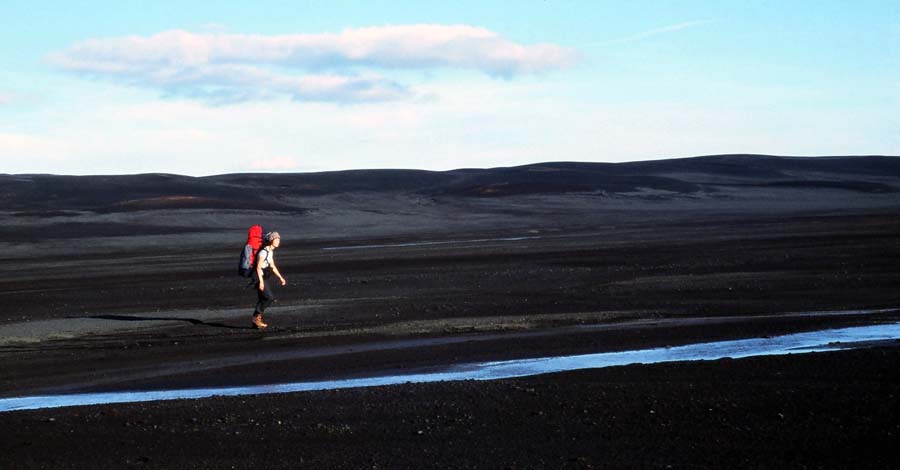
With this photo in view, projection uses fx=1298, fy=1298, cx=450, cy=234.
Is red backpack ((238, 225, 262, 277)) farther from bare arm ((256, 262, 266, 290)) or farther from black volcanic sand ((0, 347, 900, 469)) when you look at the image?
black volcanic sand ((0, 347, 900, 469))

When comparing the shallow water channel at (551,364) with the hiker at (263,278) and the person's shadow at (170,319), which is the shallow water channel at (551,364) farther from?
the person's shadow at (170,319)

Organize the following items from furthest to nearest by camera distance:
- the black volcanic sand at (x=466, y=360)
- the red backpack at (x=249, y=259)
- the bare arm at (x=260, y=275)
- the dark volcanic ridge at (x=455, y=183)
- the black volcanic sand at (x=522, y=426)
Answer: the dark volcanic ridge at (x=455, y=183) → the red backpack at (x=249, y=259) → the bare arm at (x=260, y=275) → the black volcanic sand at (x=466, y=360) → the black volcanic sand at (x=522, y=426)

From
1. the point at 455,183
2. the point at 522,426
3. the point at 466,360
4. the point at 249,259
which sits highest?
the point at 249,259

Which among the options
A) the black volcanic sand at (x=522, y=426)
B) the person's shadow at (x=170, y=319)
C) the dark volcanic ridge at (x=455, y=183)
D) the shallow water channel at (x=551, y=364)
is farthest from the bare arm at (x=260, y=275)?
the dark volcanic ridge at (x=455, y=183)

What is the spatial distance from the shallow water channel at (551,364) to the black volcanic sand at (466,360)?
55cm

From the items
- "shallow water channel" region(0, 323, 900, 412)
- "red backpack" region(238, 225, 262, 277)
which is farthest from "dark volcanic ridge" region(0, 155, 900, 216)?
"shallow water channel" region(0, 323, 900, 412)

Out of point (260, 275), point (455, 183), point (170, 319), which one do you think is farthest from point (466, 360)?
point (455, 183)

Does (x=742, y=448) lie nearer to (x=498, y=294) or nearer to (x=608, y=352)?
(x=608, y=352)

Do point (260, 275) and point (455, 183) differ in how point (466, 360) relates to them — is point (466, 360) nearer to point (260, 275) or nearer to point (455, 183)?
point (260, 275)

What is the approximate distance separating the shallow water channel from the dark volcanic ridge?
49304mm

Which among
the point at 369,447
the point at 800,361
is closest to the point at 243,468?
the point at 369,447

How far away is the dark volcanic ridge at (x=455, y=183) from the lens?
6900cm

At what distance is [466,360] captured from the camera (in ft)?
47.9

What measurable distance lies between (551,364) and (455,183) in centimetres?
8000
